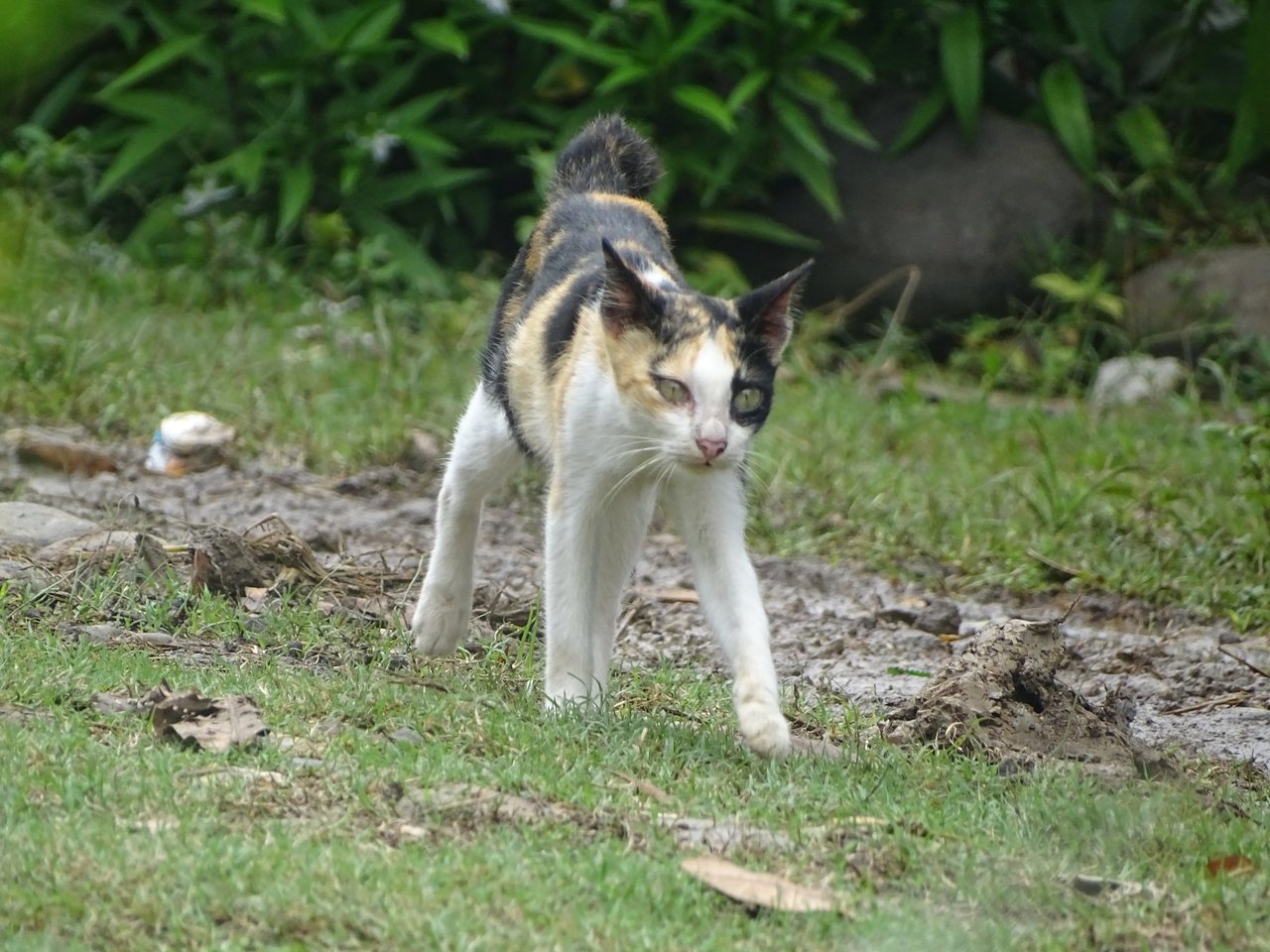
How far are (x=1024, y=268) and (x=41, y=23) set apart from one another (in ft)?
31.8

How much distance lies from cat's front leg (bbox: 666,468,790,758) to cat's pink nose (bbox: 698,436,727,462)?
0.49ft

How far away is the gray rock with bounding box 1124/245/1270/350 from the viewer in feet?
32.1

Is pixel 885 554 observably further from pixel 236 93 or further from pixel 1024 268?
pixel 236 93

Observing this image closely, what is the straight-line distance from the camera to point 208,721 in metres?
3.45

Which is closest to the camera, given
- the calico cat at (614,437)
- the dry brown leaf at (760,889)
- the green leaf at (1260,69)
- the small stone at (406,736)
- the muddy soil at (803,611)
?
the green leaf at (1260,69)

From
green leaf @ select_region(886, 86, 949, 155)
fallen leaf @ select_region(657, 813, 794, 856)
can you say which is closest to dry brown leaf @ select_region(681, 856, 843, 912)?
fallen leaf @ select_region(657, 813, 794, 856)

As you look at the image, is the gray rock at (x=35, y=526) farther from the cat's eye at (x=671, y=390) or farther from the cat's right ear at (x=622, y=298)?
the cat's eye at (x=671, y=390)

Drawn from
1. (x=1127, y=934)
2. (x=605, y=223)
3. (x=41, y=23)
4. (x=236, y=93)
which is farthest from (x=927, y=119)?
(x=41, y=23)

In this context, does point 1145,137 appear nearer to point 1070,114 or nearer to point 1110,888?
point 1070,114

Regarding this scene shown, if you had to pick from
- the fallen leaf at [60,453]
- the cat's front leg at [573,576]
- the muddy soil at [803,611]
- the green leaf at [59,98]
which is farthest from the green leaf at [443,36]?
the cat's front leg at [573,576]

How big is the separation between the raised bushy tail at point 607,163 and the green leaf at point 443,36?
4527 millimetres

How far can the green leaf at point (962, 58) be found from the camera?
998cm

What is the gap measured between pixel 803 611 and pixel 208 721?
2.56m

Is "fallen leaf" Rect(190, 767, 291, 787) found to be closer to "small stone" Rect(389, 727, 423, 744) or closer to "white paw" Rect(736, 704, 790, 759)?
"small stone" Rect(389, 727, 423, 744)
